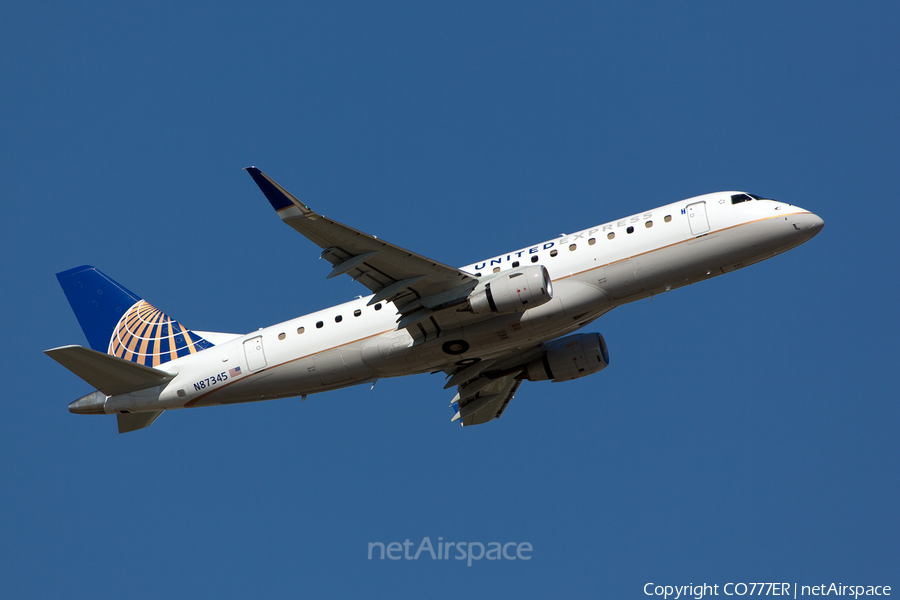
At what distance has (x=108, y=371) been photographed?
107ft

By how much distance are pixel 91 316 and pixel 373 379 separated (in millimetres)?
13693

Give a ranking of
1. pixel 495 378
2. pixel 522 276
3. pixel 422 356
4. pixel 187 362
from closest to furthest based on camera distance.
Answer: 1. pixel 522 276
2. pixel 422 356
3. pixel 187 362
4. pixel 495 378

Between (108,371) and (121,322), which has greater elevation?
(121,322)

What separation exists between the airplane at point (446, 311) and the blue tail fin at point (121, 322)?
0.45 metres

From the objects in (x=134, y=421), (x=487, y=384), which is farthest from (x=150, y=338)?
(x=487, y=384)

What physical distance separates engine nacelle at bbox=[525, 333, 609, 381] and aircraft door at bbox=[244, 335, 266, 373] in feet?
37.8

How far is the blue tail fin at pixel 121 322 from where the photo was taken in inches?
1399

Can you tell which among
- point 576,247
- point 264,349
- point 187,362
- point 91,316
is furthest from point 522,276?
point 91,316

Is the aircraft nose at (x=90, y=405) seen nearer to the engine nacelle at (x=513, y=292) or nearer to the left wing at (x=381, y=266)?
the left wing at (x=381, y=266)

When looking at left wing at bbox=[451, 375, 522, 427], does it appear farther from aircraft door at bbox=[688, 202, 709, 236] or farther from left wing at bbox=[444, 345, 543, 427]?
aircraft door at bbox=[688, 202, 709, 236]

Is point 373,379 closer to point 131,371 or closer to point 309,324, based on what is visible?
point 309,324

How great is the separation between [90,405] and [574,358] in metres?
19.7

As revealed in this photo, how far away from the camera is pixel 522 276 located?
29.3 metres

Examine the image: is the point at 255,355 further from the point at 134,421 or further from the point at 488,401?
the point at 488,401
